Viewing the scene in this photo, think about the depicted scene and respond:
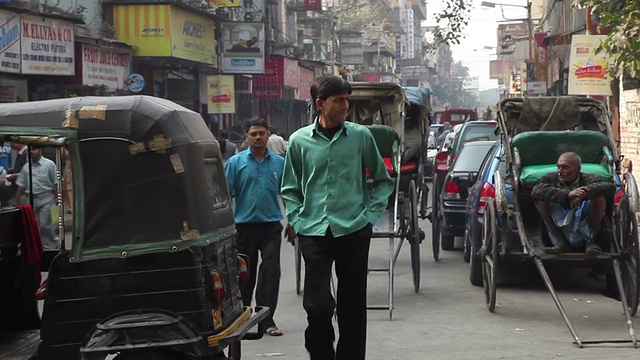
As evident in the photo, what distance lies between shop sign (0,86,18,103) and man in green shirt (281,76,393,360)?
57.3 feet

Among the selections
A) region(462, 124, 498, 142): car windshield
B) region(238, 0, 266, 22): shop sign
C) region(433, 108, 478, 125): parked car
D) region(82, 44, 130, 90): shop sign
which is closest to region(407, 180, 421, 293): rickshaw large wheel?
region(462, 124, 498, 142): car windshield

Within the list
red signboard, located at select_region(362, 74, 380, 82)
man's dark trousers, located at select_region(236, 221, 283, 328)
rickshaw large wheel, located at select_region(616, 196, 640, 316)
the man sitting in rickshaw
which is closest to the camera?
man's dark trousers, located at select_region(236, 221, 283, 328)

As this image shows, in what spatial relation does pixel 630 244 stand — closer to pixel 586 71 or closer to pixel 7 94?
pixel 586 71

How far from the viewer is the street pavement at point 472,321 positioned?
8461 millimetres

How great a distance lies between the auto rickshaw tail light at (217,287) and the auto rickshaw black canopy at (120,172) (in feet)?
0.78

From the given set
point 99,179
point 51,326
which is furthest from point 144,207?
point 51,326

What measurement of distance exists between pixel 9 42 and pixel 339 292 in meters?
16.6

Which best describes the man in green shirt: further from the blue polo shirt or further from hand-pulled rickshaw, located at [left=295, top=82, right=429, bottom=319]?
hand-pulled rickshaw, located at [left=295, top=82, right=429, bottom=319]

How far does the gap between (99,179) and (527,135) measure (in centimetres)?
623

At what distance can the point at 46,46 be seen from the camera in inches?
937

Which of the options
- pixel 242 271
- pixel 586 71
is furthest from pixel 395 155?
pixel 586 71

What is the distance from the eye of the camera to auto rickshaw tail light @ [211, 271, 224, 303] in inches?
241

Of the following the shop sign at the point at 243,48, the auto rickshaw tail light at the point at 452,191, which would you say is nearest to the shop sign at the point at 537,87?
the shop sign at the point at 243,48

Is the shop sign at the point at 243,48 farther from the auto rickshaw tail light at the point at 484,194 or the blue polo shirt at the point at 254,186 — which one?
the blue polo shirt at the point at 254,186
